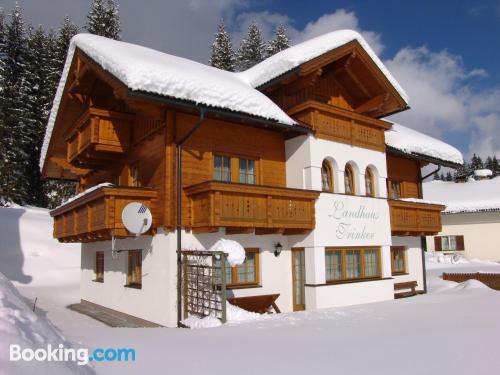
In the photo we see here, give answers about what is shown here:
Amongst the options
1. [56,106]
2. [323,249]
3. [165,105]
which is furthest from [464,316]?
[56,106]

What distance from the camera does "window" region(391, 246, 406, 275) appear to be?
62.4 feet

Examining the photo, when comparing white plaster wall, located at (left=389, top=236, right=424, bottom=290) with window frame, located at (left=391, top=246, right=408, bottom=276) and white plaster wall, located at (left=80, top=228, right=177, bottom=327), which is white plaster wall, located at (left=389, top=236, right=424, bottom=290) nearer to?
window frame, located at (left=391, top=246, right=408, bottom=276)

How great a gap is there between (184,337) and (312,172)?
24.1 ft

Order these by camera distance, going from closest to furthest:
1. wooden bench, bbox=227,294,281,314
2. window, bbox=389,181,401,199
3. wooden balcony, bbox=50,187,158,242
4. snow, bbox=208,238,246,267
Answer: snow, bbox=208,238,246,267 → wooden balcony, bbox=50,187,158,242 → wooden bench, bbox=227,294,281,314 → window, bbox=389,181,401,199

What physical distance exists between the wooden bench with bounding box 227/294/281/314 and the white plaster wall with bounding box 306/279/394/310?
110cm

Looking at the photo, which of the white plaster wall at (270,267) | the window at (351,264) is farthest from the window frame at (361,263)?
the white plaster wall at (270,267)

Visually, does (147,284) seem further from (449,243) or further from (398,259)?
(449,243)

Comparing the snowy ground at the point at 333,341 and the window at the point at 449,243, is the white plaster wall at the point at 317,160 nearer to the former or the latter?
the snowy ground at the point at 333,341

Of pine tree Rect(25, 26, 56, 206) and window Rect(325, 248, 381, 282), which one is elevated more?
pine tree Rect(25, 26, 56, 206)

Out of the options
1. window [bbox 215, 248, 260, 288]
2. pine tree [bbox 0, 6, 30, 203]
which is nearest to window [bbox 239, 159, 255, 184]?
window [bbox 215, 248, 260, 288]

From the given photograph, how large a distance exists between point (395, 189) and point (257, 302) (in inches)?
387

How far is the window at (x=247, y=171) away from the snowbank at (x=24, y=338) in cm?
887

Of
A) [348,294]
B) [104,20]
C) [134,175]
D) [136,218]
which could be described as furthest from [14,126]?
[348,294]

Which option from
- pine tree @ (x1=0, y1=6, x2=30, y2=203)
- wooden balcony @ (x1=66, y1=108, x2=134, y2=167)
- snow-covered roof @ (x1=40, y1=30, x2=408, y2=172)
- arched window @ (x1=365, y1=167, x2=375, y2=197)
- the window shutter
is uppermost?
pine tree @ (x1=0, y1=6, x2=30, y2=203)
